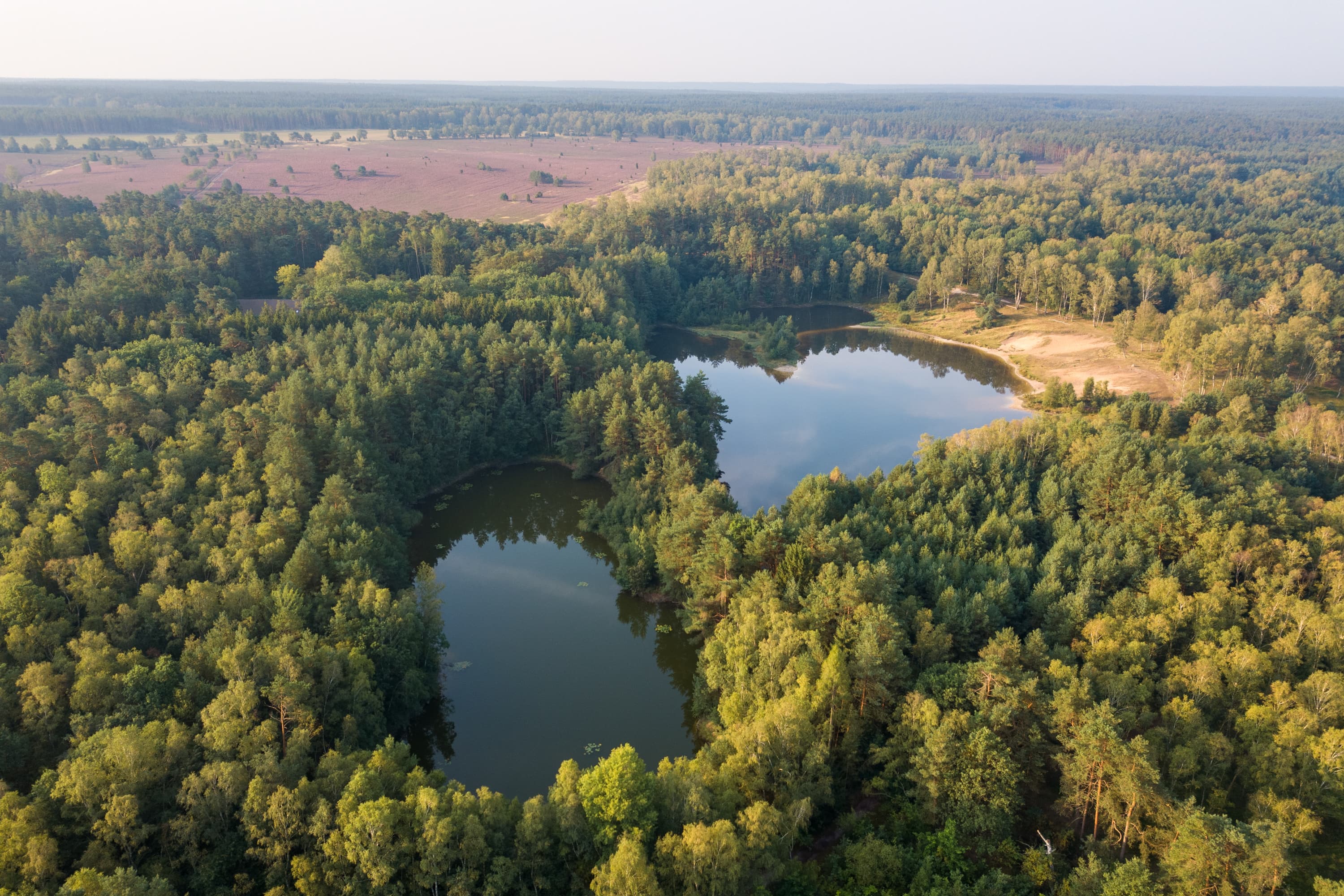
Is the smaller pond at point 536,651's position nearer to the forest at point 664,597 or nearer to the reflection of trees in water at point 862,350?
the forest at point 664,597

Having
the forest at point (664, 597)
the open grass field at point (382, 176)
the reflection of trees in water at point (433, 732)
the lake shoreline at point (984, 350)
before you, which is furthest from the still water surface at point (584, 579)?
the open grass field at point (382, 176)

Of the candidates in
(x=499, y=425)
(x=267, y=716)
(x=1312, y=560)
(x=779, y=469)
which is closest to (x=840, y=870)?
(x=267, y=716)

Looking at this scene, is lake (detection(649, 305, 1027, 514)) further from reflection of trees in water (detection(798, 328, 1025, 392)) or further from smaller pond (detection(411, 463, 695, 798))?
smaller pond (detection(411, 463, 695, 798))

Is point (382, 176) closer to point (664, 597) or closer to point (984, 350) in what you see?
point (984, 350)

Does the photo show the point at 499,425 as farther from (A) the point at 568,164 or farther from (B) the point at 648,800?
(A) the point at 568,164

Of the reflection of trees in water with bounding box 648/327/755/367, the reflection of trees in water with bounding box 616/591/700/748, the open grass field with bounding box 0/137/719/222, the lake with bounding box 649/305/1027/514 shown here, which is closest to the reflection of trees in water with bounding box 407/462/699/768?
the reflection of trees in water with bounding box 616/591/700/748
